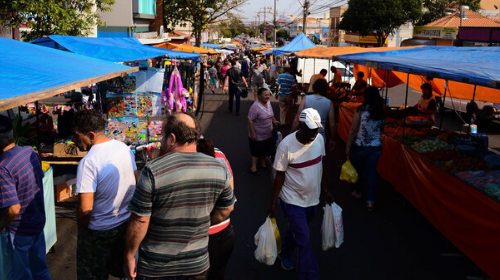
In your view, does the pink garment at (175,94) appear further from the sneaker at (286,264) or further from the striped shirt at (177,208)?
the striped shirt at (177,208)

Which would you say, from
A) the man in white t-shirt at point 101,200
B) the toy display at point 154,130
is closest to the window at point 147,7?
the toy display at point 154,130

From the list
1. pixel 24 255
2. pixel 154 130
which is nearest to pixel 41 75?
pixel 24 255

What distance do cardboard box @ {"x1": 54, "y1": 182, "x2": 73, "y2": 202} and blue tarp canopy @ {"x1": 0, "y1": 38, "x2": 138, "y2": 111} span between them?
2.10 metres

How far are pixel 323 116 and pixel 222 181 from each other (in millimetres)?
4548

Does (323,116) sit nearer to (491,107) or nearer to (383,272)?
(383,272)

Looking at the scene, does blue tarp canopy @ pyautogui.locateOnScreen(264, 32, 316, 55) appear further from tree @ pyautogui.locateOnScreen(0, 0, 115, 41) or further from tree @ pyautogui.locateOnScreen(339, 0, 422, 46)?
tree @ pyautogui.locateOnScreen(339, 0, 422, 46)

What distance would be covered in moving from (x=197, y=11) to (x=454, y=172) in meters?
26.7

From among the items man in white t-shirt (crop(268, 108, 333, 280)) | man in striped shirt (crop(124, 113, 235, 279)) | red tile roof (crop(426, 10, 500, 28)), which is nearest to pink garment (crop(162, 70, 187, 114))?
man in white t-shirt (crop(268, 108, 333, 280))

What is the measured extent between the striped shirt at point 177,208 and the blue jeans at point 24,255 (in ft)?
5.22

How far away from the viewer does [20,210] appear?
3.77m

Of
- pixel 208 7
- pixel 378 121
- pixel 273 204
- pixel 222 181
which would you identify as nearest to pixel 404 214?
pixel 378 121

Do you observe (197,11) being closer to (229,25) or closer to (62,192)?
(229,25)

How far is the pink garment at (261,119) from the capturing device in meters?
8.16

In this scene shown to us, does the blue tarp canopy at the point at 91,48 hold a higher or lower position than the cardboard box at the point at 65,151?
higher
